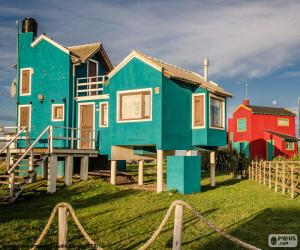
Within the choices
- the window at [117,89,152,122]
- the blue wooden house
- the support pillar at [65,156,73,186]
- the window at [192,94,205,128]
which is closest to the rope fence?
the blue wooden house

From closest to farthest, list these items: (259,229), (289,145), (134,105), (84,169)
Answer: (259,229)
(134,105)
(84,169)
(289,145)

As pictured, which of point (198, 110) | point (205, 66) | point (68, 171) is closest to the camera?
point (68, 171)

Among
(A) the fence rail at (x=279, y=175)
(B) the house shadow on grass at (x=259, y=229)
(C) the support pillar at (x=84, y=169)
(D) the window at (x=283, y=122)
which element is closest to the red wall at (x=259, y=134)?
(D) the window at (x=283, y=122)

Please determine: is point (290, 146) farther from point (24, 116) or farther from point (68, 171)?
point (68, 171)

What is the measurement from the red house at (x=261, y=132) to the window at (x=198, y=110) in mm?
23995

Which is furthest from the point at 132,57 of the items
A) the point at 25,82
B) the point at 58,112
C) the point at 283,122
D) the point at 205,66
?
the point at 283,122

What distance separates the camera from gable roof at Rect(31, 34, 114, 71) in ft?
85.4

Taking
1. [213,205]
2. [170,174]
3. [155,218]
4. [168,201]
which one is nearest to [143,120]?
[170,174]

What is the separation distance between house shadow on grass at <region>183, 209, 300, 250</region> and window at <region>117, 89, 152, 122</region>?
8564mm

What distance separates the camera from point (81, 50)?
28078 millimetres

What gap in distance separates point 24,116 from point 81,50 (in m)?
6.12

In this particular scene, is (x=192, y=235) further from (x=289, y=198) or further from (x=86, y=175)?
(x=86, y=175)

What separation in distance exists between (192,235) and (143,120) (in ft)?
33.8

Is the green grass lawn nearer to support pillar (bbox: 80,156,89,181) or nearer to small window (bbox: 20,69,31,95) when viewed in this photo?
support pillar (bbox: 80,156,89,181)
